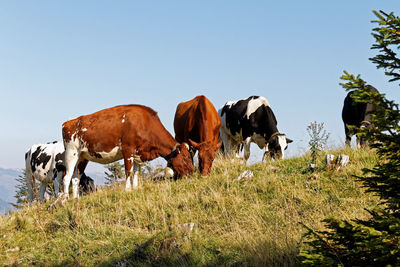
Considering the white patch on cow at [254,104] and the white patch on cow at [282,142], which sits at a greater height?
the white patch on cow at [254,104]

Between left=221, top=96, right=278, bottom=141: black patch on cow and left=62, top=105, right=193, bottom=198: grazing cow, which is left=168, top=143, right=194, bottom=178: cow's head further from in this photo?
left=221, top=96, right=278, bottom=141: black patch on cow

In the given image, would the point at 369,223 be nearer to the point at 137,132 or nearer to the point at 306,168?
the point at 306,168

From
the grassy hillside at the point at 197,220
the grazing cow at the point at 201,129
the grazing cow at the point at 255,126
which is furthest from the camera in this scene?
the grazing cow at the point at 255,126

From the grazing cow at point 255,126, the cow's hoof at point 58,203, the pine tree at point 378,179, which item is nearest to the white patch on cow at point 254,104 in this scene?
the grazing cow at point 255,126

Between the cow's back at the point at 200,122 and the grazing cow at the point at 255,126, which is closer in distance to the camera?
the cow's back at the point at 200,122

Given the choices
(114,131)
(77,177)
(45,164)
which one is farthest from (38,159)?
(114,131)

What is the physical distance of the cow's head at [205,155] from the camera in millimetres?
11945

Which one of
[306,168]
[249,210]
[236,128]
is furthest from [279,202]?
[236,128]

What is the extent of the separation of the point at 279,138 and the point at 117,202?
7515 millimetres

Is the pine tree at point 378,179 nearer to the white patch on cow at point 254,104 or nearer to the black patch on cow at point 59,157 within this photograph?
the white patch on cow at point 254,104

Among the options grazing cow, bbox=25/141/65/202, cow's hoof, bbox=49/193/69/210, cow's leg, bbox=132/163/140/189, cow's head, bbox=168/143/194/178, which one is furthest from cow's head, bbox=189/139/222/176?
grazing cow, bbox=25/141/65/202

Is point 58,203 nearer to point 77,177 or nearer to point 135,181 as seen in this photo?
point 77,177

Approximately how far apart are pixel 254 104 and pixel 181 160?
5.25 meters

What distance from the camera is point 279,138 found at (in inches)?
601
